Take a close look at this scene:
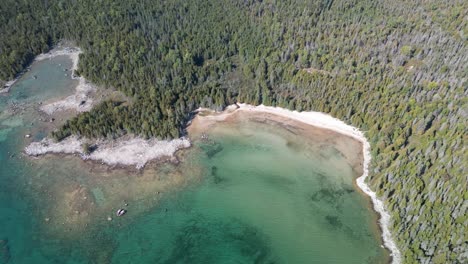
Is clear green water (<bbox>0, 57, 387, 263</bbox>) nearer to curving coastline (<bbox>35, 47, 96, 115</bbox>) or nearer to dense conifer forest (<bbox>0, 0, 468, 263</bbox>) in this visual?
dense conifer forest (<bbox>0, 0, 468, 263</bbox>)

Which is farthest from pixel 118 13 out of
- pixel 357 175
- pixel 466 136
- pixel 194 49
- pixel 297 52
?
pixel 466 136

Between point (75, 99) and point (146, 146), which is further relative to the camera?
point (75, 99)

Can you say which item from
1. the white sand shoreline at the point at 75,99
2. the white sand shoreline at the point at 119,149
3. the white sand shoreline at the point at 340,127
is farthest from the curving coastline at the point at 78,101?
the white sand shoreline at the point at 340,127

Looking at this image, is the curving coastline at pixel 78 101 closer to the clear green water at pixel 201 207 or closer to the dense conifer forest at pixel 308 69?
the dense conifer forest at pixel 308 69

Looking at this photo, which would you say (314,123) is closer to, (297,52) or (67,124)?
(297,52)

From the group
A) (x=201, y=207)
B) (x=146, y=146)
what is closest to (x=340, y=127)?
(x=201, y=207)

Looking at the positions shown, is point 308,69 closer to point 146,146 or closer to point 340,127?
point 340,127

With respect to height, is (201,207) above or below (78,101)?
below

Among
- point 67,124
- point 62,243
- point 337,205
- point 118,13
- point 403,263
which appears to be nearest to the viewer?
point 403,263
